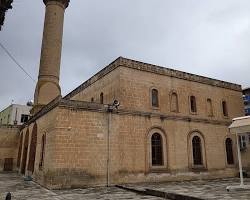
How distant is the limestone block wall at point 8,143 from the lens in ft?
78.1

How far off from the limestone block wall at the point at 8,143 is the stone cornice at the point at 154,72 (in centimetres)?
775

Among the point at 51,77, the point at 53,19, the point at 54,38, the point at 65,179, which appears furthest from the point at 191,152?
the point at 53,19

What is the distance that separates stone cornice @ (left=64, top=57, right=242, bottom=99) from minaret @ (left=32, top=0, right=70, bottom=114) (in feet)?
7.04

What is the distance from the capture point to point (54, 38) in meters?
22.0

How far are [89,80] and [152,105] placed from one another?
5.53m

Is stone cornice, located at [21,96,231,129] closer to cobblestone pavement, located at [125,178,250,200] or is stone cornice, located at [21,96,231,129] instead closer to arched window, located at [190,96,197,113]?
arched window, located at [190,96,197,113]

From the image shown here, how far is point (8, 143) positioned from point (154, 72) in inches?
621

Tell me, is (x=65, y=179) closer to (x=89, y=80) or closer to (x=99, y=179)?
(x=99, y=179)

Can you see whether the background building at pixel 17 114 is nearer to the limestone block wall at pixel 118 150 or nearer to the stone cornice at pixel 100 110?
the stone cornice at pixel 100 110

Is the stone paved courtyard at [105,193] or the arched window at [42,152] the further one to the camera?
the arched window at [42,152]

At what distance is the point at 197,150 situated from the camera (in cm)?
1786

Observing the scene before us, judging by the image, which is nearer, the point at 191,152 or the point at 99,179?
the point at 99,179

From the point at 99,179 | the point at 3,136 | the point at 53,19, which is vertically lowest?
the point at 99,179

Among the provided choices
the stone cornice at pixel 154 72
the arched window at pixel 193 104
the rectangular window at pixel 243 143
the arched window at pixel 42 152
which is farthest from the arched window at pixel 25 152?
the rectangular window at pixel 243 143
